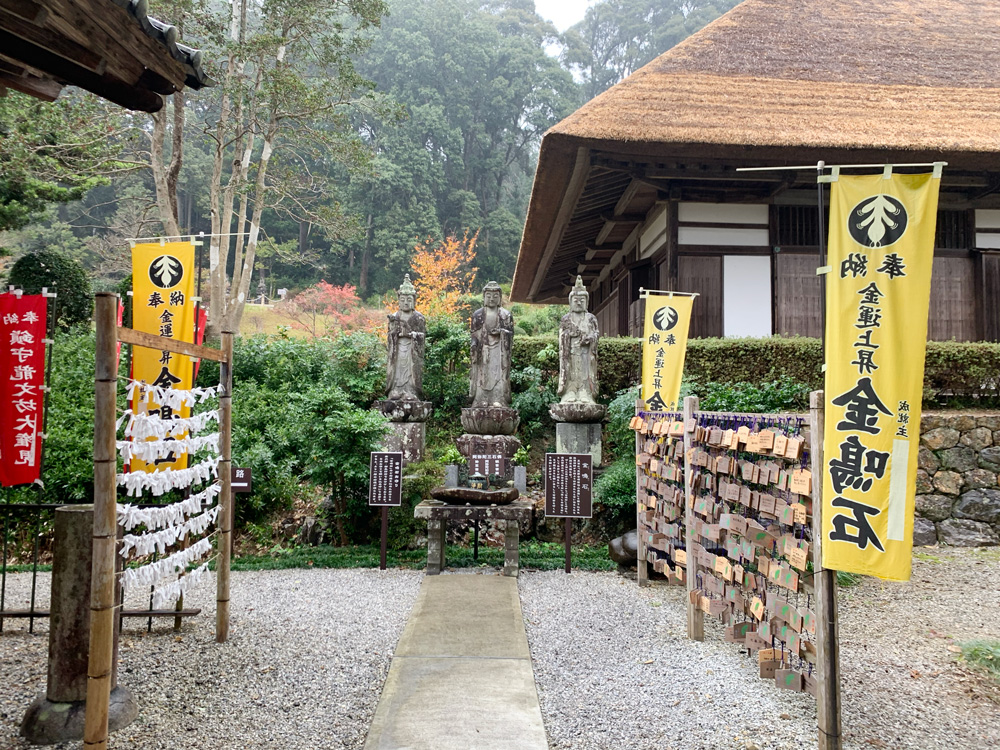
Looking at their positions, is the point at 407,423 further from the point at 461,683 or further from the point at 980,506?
the point at 980,506

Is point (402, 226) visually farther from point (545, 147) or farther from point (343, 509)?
point (343, 509)

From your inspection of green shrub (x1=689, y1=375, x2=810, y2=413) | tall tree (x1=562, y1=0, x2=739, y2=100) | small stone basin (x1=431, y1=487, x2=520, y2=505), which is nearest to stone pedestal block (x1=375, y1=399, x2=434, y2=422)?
small stone basin (x1=431, y1=487, x2=520, y2=505)

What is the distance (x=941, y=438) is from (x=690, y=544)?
4.79 metres

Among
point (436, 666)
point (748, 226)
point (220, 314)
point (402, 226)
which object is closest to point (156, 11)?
point (220, 314)

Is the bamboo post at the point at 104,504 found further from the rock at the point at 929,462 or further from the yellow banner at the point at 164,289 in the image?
the rock at the point at 929,462

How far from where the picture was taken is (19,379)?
4535 mm

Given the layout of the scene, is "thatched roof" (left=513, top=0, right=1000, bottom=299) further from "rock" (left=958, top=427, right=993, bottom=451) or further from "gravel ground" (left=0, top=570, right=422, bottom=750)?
"gravel ground" (left=0, top=570, right=422, bottom=750)

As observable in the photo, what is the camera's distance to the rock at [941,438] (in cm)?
725

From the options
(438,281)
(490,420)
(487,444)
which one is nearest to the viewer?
(487,444)

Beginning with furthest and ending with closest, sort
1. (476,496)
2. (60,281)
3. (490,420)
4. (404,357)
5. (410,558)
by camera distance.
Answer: (60,281)
(404,357)
(490,420)
(410,558)
(476,496)

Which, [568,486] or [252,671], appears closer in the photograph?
[252,671]

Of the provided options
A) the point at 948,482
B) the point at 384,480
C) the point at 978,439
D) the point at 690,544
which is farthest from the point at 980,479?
the point at 384,480

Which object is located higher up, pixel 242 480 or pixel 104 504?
pixel 104 504

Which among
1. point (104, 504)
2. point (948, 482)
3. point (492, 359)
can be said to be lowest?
point (948, 482)
